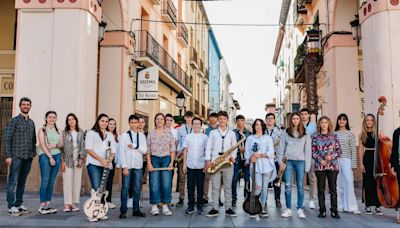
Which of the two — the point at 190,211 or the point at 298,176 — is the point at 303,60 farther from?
the point at 190,211

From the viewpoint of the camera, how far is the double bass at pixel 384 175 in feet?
20.9

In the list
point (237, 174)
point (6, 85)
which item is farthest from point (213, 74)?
point (237, 174)

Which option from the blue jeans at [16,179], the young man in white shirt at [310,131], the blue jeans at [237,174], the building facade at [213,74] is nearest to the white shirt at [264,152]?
the blue jeans at [237,174]

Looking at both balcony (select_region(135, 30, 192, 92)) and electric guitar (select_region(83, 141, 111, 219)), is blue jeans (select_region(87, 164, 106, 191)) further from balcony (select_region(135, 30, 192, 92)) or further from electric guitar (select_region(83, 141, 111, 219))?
balcony (select_region(135, 30, 192, 92))

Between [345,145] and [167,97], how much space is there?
1407 cm

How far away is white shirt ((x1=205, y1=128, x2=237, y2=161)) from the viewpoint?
673 centimetres

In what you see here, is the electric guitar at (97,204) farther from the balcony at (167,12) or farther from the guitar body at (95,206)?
the balcony at (167,12)

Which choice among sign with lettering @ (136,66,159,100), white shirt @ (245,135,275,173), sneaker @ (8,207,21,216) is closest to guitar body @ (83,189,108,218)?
sneaker @ (8,207,21,216)

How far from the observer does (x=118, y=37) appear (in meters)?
12.5

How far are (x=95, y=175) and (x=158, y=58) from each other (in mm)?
10960

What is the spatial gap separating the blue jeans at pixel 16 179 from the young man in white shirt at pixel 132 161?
6.13ft

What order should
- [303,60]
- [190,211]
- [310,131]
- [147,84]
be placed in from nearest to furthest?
1. [190,211]
2. [310,131]
3. [147,84]
4. [303,60]

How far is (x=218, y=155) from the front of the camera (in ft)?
22.0

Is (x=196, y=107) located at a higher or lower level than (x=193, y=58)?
lower
